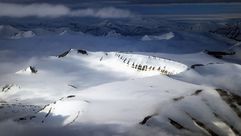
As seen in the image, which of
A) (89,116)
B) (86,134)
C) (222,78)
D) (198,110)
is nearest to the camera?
(86,134)

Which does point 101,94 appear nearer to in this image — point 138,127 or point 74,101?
point 74,101

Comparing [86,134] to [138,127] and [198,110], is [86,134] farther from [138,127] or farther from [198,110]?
[198,110]

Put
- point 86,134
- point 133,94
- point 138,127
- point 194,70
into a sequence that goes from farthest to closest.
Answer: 1. point 194,70
2. point 133,94
3. point 138,127
4. point 86,134

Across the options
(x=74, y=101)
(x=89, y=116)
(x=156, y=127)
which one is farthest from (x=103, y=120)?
(x=74, y=101)

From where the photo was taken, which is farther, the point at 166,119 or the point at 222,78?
the point at 222,78

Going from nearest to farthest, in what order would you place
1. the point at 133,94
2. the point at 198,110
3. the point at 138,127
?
the point at 138,127, the point at 198,110, the point at 133,94

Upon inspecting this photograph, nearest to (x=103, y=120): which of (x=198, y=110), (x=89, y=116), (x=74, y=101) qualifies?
(x=89, y=116)

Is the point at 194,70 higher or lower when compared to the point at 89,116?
lower

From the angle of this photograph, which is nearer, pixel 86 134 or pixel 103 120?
pixel 86 134

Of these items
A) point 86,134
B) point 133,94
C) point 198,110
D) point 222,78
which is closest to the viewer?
point 86,134
